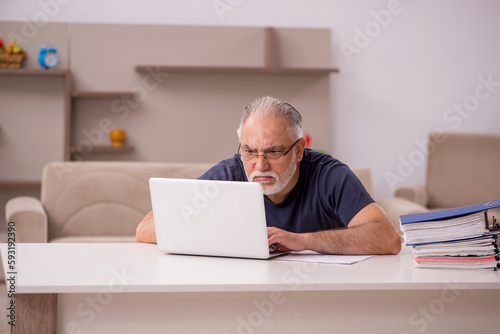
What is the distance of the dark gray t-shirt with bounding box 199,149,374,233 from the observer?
198 cm

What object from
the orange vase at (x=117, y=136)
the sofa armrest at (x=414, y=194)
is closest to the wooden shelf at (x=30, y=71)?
the orange vase at (x=117, y=136)

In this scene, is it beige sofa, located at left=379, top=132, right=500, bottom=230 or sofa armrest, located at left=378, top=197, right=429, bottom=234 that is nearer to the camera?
sofa armrest, located at left=378, top=197, right=429, bottom=234

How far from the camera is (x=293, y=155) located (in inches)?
78.4

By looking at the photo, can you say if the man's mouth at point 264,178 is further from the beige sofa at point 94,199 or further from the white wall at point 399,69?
the white wall at point 399,69

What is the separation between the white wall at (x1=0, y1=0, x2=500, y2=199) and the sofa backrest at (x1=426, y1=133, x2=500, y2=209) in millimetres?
420

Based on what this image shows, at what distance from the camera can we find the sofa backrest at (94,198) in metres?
3.47

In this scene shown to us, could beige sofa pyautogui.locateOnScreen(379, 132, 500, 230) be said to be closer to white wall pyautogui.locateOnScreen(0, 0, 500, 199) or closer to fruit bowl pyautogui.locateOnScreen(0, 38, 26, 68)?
white wall pyautogui.locateOnScreen(0, 0, 500, 199)

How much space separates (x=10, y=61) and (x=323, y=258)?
332cm

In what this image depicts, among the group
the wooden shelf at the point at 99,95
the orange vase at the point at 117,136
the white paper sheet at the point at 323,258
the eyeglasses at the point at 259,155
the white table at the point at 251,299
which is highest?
the wooden shelf at the point at 99,95

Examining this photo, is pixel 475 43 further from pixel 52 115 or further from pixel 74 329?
pixel 74 329

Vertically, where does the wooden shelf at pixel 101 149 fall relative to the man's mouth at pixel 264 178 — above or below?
above

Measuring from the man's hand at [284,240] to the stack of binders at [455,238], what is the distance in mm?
276

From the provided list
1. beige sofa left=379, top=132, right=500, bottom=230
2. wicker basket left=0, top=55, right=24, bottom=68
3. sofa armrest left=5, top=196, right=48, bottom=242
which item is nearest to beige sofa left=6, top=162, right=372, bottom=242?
sofa armrest left=5, top=196, right=48, bottom=242

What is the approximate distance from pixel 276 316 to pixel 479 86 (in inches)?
159
